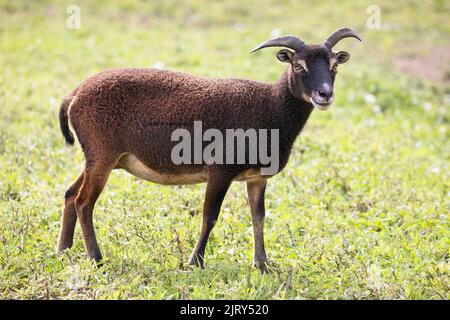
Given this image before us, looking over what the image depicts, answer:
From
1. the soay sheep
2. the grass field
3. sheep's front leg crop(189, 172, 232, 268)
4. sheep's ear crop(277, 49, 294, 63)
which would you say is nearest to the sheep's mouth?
the soay sheep

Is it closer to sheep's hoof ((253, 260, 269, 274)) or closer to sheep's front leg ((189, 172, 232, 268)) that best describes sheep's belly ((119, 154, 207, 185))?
sheep's front leg ((189, 172, 232, 268))

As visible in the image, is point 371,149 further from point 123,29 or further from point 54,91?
A: point 123,29

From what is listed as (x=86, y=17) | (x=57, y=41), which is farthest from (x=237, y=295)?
(x=86, y=17)

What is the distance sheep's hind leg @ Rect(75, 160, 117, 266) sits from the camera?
642 centimetres

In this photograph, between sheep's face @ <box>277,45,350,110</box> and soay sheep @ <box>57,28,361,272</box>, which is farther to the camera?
soay sheep @ <box>57,28,361,272</box>

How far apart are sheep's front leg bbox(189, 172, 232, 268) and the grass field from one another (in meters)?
0.16

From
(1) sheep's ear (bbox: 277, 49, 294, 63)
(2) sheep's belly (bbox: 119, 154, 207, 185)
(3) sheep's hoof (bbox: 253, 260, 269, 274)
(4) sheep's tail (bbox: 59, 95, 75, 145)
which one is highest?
(1) sheep's ear (bbox: 277, 49, 294, 63)

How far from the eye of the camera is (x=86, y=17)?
62.4ft

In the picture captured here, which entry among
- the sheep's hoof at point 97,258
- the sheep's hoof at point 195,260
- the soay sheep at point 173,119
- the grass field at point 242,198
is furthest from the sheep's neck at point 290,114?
the sheep's hoof at point 97,258

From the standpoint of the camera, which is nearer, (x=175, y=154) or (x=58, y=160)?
(x=175, y=154)

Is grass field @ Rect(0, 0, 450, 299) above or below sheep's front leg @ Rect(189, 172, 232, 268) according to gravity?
below

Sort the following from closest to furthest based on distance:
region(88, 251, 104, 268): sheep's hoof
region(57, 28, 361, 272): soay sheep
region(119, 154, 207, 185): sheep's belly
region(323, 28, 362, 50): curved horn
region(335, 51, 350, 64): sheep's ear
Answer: region(88, 251, 104, 268): sheep's hoof < region(57, 28, 361, 272): soay sheep < region(119, 154, 207, 185): sheep's belly < region(323, 28, 362, 50): curved horn < region(335, 51, 350, 64): sheep's ear

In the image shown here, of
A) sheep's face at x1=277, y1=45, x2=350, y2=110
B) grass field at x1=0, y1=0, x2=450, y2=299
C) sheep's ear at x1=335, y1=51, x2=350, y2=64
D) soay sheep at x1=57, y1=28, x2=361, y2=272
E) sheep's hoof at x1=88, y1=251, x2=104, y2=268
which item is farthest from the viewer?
sheep's ear at x1=335, y1=51, x2=350, y2=64
